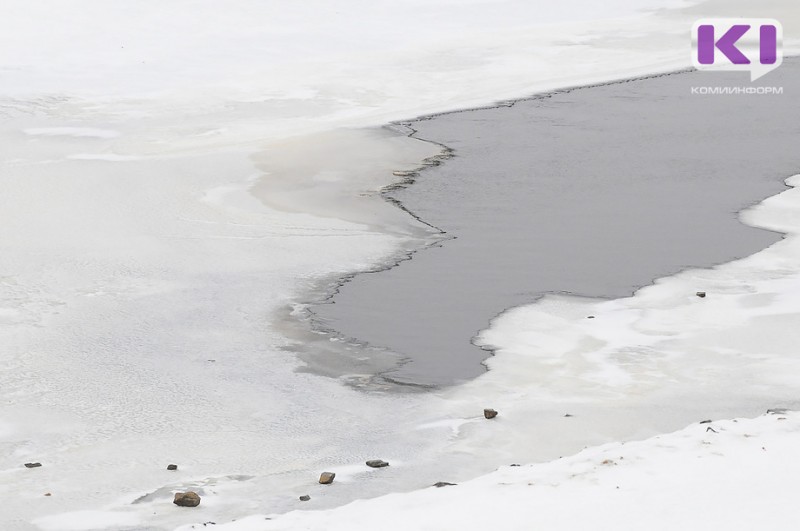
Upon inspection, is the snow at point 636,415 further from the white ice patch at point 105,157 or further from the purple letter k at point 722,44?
the purple letter k at point 722,44

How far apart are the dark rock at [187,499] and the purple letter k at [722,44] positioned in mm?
16763

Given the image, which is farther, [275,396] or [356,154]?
[356,154]

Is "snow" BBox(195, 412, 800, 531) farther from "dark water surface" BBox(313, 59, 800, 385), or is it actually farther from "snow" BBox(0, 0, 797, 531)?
"dark water surface" BBox(313, 59, 800, 385)

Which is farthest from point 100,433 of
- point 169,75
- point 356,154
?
point 169,75

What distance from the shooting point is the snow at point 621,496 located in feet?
16.9

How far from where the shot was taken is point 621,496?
17.7 feet

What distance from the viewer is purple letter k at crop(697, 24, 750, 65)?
69.7 feet

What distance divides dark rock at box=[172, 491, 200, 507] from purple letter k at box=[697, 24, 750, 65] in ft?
55.0

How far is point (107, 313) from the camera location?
9.15 m

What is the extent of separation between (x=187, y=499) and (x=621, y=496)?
205cm

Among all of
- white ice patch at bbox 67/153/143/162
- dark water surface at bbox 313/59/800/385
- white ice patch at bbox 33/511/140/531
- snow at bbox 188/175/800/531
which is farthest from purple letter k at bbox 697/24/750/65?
white ice patch at bbox 33/511/140/531

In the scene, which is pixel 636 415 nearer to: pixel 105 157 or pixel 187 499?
pixel 187 499

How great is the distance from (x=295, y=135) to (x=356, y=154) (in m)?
1.31

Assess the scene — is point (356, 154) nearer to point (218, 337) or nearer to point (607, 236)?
point (607, 236)
